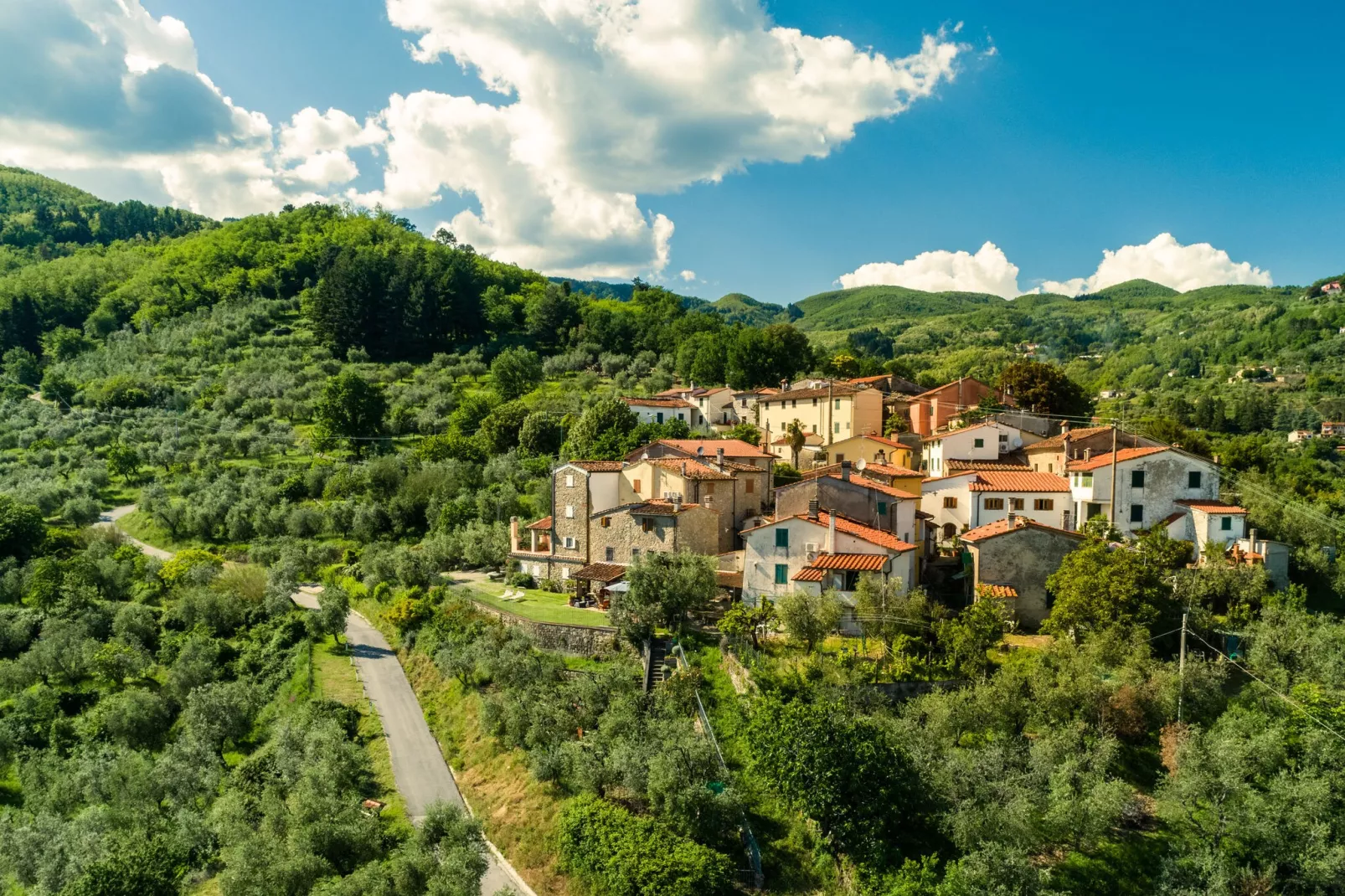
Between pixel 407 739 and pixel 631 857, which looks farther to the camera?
pixel 407 739

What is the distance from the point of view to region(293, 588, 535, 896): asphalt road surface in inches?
1024

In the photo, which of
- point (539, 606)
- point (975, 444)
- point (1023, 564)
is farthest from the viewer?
point (975, 444)

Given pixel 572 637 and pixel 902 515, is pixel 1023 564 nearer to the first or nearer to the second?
pixel 902 515

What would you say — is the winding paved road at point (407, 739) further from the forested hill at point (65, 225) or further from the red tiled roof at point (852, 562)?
the forested hill at point (65, 225)

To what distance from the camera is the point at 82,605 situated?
Answer: 48594 millimetres

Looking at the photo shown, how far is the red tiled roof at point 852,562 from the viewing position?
30.7 meters

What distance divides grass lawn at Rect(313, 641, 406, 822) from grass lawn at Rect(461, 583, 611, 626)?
689 centimetres

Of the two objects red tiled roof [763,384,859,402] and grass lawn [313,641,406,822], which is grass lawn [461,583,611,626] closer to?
grass lawn [313,641,406,822]

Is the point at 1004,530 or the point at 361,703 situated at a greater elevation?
the point at 1004,530

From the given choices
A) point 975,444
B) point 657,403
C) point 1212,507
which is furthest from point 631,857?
point 657,403

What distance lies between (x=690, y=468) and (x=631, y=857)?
20142mm

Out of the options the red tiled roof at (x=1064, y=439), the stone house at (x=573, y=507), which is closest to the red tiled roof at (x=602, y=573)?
the stone house at (x=573, y=507)

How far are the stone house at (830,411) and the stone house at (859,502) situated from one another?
842 inches

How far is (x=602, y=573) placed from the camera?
37.9m
